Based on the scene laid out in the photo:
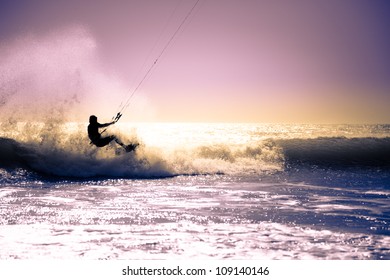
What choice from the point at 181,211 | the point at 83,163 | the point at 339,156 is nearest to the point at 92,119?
the point at 83,163

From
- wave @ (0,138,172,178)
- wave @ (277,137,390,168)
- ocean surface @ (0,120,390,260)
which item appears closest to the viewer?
ocean surface @ (0,120,390,260)

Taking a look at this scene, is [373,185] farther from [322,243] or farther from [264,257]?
[264,257]

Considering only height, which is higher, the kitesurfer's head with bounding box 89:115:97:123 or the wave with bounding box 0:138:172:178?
the kitesurfer's head with bounding box 89:115:97:123

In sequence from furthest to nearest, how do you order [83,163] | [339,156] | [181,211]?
[339,156] < [83,163] < [181,211]

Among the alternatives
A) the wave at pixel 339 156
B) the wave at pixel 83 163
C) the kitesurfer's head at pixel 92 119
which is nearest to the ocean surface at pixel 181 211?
the wave at pixel 83 163

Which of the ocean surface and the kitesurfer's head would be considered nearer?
the ocean surface

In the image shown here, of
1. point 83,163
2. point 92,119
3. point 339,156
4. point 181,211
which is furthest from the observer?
point 339,156

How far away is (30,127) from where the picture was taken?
3033cm

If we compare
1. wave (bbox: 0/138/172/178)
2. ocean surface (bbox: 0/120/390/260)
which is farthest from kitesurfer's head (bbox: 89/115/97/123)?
wave (bbox: 0/138/172/178)

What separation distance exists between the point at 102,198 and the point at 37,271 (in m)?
7.15

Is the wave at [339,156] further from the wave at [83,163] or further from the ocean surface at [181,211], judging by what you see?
the wave at [83,163]

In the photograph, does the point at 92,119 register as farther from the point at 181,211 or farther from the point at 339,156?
the point at 339,156

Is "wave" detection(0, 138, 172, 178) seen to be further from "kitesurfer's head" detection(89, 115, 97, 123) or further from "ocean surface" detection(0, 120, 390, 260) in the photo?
"kitesurfer's head" detection(89, 115, 97, 123)

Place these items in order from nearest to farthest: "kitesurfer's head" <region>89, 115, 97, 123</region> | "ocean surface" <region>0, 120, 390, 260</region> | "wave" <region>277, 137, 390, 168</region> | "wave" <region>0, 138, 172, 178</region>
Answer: "ocean surface" <region>0, 120, 390, 260</region>
"kitesurfer's head" <region>89, 115, 97, 123</region>
"wave" <region>0, 138, 172, 178</region>
"wave" <region>277, 137, 390, 168</region>
